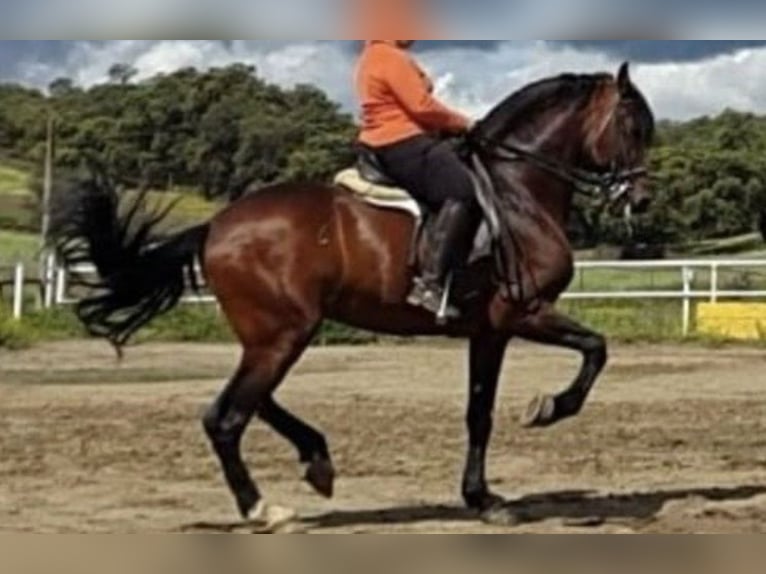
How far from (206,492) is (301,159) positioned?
1203cm

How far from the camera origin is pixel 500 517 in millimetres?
5996

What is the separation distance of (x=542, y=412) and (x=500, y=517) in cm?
38

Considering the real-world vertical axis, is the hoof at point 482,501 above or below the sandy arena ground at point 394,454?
above

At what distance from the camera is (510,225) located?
6.16 meters

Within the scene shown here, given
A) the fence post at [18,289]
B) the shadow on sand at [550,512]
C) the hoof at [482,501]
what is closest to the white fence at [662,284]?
the fence post at [18,289]

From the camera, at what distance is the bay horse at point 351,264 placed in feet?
19.6

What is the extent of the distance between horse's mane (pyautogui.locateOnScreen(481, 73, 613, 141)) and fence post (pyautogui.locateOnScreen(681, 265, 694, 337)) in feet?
37.6

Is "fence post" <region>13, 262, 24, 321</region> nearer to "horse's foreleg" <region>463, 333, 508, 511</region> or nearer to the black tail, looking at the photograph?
the black tail

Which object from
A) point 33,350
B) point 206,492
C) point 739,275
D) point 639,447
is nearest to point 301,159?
point 33,350

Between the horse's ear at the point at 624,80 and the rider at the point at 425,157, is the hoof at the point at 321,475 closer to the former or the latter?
the rider at the point at 425,157

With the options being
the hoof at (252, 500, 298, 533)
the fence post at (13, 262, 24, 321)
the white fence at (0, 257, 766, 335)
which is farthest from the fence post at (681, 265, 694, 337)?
the hoof at (252, 500, 298, 533)

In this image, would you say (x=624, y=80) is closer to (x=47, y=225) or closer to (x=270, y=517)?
(x=270, y=517)

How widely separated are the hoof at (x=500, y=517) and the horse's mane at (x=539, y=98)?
52.5 inches

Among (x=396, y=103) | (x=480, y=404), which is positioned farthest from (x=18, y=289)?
(x=396, y=103)
